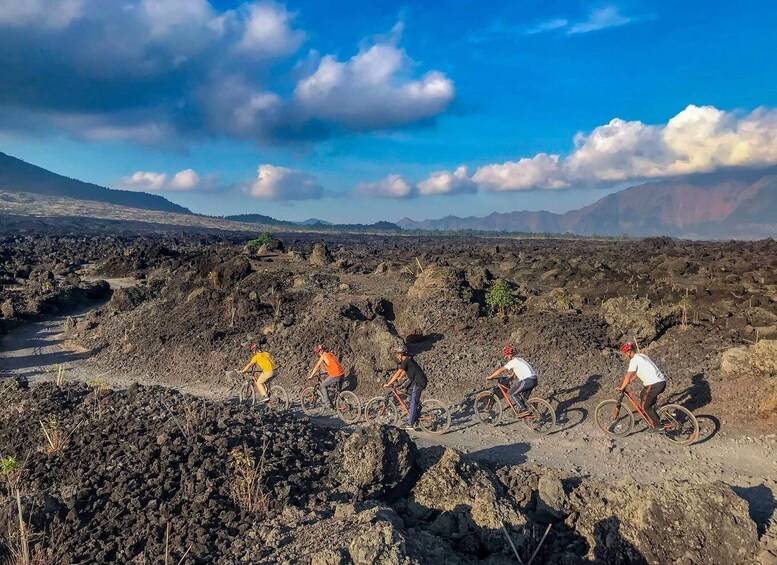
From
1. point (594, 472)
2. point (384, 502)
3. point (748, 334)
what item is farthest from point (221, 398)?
point (748, 334)

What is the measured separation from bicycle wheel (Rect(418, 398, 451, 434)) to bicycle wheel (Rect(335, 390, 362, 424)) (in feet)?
4.89

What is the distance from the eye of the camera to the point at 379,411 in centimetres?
1143

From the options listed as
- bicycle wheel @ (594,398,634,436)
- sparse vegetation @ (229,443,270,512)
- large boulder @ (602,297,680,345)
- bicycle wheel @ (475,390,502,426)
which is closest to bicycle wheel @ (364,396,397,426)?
bicycle wheel @ (475,390,502,426)

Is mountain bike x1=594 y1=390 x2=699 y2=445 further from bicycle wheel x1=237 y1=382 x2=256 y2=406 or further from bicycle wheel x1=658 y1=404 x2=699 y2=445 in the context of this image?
bicycle wheel x1=237 y1=382 x2=256 y2=406

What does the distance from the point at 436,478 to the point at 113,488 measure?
434 centimetres

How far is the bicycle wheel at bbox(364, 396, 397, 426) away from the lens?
1122cm

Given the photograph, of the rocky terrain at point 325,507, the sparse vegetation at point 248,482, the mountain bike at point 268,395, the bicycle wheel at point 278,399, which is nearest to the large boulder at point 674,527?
the rocky terrain at point 325,507

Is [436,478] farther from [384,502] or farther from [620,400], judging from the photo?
[620,400]

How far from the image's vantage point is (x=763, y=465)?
8.95m

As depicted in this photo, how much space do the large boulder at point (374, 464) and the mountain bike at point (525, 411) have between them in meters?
3.38

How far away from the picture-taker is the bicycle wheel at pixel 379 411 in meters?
11.2

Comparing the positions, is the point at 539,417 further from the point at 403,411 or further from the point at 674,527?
the point at 674,527

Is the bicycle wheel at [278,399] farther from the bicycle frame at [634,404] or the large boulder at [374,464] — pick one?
the bicycle frame at [634,404]

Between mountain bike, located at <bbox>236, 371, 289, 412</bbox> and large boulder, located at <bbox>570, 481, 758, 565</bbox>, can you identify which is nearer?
large boulder, located at <bbox>570, 481, 758, 565</bbox>
